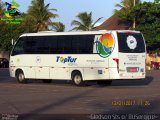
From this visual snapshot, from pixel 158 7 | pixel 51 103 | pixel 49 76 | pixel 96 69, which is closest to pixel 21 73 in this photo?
pixel 49 76

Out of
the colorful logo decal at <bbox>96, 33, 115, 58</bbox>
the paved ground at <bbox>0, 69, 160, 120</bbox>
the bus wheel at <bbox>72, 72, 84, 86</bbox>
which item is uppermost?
the colorful logo decal at <bbox>96, 33, 115, 58</bbox>

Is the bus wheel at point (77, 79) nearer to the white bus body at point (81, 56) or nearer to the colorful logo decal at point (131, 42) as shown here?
the white bus body at point (81, 56)

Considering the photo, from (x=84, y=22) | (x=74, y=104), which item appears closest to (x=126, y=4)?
(x=84, y=22)

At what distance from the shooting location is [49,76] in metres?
28.6

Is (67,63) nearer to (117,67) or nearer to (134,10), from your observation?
(117,67)

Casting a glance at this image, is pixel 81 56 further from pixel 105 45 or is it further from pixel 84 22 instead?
pixel 84 22

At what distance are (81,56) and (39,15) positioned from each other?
170ft

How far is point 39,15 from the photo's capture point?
78.2 m

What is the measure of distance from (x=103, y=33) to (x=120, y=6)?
48043mm

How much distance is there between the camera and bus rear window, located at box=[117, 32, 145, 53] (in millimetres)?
25781

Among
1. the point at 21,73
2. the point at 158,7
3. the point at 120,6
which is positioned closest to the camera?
the point at 21,73

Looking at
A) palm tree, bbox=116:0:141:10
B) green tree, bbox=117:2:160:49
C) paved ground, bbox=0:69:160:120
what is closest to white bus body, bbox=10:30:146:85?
paved ground, bbox=0:69:160:120

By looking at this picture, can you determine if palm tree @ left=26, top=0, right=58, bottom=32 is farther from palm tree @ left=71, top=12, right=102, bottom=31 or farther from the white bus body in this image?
the white bus body

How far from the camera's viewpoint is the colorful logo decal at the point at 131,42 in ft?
85.4
